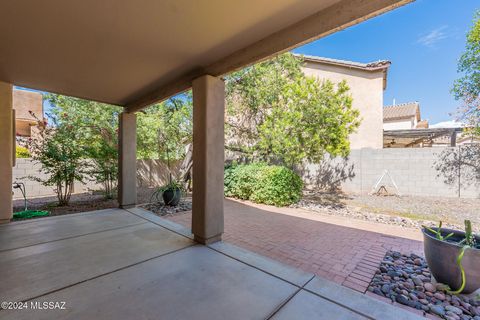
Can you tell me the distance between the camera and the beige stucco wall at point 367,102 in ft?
31.2

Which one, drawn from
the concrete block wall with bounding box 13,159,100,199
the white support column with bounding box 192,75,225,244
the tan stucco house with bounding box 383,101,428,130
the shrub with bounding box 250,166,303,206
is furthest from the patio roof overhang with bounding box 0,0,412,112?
the tan stucco house with bounding box 383,101,428,130

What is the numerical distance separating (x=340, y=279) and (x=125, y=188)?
16.5 ft

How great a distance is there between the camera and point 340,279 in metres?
2.47

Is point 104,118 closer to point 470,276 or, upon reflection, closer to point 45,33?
point 45,33

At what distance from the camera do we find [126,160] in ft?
17.6

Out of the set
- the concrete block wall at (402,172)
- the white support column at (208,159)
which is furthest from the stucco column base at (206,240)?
the concrete block wall at (402,172)

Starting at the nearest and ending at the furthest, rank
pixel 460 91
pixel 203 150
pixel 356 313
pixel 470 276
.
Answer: pixel 356 313 → pixel 470 276 → pixel 203 150 → pixel 460 91

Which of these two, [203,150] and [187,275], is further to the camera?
[203,150]

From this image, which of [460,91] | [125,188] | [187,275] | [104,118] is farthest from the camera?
[104,118]

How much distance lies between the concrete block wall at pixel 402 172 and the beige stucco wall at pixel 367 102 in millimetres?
1553

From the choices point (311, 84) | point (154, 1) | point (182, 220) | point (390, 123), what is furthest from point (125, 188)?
point (390, 123)

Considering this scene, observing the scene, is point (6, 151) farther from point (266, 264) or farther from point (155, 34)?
point (266, 264)

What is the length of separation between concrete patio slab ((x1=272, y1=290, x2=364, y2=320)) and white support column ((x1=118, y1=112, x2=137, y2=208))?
4780 mm

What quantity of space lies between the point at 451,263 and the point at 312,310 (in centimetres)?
161
